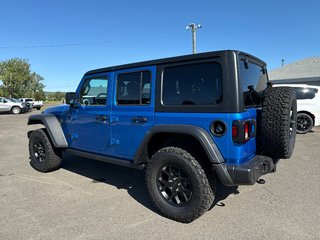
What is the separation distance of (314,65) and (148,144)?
20.6m

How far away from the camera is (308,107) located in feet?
32.0

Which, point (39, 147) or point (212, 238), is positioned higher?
point (39, 147)

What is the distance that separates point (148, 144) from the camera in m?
3.91

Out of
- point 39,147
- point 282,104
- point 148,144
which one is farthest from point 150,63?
point 39,147

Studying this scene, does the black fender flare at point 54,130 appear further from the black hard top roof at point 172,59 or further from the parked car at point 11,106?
the parked car at point 11,106

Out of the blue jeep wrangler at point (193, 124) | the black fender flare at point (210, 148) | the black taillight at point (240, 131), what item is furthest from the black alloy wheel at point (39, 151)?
the black taillight at point (240, 131)

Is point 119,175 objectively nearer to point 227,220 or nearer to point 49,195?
point 49,195

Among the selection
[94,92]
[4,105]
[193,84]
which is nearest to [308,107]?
[193,84]

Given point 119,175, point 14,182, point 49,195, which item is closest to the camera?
point 49,195

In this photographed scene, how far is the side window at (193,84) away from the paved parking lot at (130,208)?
1.49 meters

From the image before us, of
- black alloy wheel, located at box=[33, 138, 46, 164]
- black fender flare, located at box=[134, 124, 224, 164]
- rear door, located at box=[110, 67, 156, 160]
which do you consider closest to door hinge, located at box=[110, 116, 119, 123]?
rear door, located at box=[110, 67, 156, 160]

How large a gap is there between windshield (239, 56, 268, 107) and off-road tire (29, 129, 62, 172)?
3.86m

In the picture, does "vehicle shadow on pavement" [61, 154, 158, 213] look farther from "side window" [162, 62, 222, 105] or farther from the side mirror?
"side window" [162, 62, 222, 105]

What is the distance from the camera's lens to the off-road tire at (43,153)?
17.9ft
